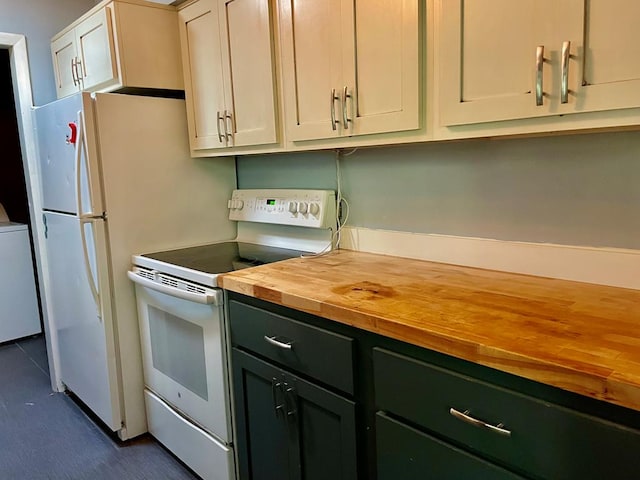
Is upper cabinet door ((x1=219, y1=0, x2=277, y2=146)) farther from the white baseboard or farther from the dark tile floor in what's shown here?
the dark tile floor

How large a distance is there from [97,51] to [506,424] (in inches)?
90.4

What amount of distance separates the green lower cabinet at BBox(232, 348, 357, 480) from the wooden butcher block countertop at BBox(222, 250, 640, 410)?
25 cm

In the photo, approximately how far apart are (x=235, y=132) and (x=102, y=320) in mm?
1045

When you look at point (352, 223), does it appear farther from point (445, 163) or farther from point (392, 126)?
point (392, 126)

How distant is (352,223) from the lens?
2049 mm

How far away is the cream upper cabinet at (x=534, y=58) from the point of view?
103 cm

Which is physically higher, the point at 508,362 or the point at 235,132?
the point at 235,132

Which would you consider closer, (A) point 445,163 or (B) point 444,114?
(B) point 444,114

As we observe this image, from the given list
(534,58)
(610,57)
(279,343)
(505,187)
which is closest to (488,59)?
(534,58)

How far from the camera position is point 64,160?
2.33 m

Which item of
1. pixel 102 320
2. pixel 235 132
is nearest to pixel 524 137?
pixel 235 132

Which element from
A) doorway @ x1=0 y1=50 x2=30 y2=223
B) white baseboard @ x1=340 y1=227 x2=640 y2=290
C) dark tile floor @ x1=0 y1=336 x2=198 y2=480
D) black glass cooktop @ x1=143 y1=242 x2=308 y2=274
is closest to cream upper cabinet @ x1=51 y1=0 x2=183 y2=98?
black glass cooktop @ x1=143 y1=242 x2=308 y2=274

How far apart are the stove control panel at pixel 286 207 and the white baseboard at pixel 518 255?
0.56 feet

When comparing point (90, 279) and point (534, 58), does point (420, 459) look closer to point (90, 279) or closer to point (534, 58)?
point (534, 58)
